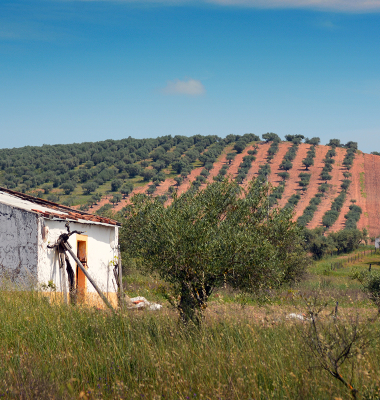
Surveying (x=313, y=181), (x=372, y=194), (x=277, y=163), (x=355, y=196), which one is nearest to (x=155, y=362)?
(x=355, y=196)

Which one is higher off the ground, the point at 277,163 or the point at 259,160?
the point at 259,160

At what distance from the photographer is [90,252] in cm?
1435

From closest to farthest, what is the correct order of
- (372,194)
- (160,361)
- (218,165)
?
(160,361)
(372,194)
(218,165)

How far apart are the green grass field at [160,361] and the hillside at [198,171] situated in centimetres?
5218

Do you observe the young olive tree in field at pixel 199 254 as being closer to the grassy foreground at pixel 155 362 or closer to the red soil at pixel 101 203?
the grassy foreground at pixel 155 362

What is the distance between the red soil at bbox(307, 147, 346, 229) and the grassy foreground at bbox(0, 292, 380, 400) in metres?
59.4

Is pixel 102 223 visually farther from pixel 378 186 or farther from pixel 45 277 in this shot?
pixel 378 186

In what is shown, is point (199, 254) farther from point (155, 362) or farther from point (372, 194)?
point (372, 194)

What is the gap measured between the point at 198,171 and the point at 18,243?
72503 mm

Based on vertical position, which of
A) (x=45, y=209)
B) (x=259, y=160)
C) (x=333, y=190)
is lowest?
(x=45, y=209)

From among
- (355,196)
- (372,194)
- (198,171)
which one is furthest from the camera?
(198,171)

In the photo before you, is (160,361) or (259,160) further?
(259,160)

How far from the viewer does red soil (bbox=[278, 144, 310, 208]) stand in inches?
2876

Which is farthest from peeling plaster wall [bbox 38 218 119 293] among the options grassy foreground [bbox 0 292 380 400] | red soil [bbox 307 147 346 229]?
red soil [bbox 307 147 346 229]
